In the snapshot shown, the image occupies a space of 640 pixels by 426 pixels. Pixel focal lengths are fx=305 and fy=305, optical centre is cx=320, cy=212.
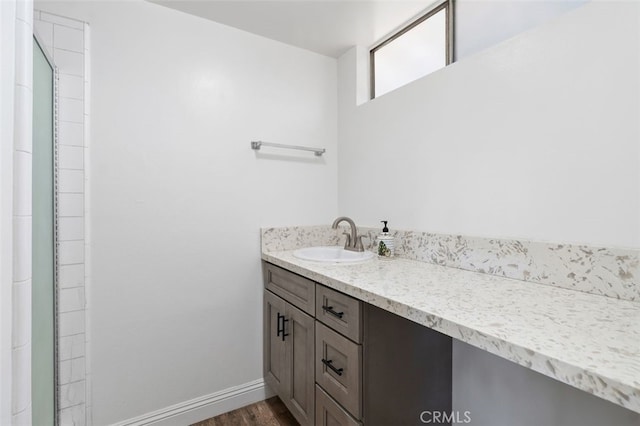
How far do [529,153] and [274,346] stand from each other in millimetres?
1535

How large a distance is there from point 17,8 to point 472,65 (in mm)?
1465

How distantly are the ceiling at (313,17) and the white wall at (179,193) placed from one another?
76 millimetres

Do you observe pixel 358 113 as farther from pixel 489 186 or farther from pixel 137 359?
pixel 137 359

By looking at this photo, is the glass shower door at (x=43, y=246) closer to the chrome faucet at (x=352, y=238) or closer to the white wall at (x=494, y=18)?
the chrome faucet at (x=352, y=238)

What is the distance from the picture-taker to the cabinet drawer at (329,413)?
3.59 feet

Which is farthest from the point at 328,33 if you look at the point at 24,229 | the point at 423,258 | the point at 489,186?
the point at 24,229

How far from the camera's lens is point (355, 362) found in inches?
41.8

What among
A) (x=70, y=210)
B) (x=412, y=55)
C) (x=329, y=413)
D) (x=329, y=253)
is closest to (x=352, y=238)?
(x=329, y=253)

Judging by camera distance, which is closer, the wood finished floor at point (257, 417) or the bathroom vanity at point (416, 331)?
the bathroom vanity at point (416, 331)

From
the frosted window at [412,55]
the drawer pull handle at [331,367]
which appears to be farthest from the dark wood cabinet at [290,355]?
the frosted window at [412,55]

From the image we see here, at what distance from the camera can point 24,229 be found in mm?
662

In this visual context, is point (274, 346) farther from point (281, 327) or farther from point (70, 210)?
point (70, 210)

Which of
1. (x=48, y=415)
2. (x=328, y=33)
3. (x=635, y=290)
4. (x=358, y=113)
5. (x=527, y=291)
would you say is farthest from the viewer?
(x=358, y=113)

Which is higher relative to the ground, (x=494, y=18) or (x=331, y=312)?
(x=494, y=18)
